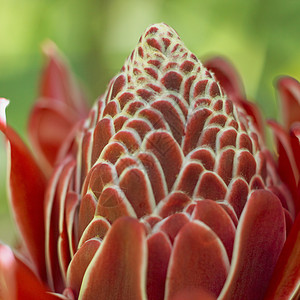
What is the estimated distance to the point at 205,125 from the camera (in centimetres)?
120

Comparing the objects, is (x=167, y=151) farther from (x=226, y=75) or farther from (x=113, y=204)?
(x=226, y=75)

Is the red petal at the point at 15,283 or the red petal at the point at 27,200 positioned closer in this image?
the red petal at the point at 15,283

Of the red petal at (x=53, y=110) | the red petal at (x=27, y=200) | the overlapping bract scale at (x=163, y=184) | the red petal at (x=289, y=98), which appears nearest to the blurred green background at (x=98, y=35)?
the red petal at (x=53, y=110)

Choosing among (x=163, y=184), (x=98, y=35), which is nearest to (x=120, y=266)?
(x=163, y=184)

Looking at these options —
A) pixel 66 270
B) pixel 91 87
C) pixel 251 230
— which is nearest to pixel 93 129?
pixel 66 270

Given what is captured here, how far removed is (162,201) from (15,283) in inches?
12.3

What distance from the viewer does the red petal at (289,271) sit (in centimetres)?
109

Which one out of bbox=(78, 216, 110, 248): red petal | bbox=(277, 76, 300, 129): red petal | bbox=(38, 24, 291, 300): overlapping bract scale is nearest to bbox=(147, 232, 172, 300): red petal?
bbox=(38, 24, 291, 300): overlapping bract scale

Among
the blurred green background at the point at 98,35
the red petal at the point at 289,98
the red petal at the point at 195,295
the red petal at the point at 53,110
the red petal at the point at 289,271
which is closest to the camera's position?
the red petal at the point at 195,295

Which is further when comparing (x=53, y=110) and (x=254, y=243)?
(x=53, y=110)

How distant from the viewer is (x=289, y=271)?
109cm

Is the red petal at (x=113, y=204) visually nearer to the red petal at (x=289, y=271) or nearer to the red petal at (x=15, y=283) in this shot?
the red petal at (x=15, y=283)

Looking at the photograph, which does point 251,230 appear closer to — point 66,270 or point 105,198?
point 105,198

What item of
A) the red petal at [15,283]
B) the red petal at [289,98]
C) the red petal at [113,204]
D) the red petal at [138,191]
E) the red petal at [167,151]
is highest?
the red petal at [289,98]
